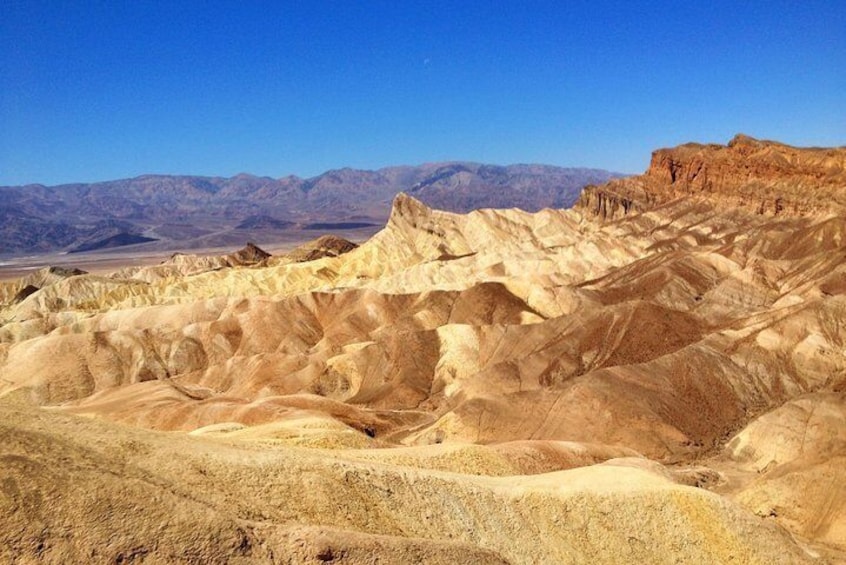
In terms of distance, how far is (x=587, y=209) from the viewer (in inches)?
5659

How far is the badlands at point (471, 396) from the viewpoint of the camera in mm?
18688

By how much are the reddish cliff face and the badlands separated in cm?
56

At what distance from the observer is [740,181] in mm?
123000

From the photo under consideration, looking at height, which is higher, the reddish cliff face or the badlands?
the reddish cliff face

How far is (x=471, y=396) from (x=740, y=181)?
8685 centimetres

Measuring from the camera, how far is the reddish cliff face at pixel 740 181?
355 ft

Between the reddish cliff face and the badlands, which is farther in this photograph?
the reddish cliff face

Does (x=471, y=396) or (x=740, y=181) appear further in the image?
(x=740, y=181)

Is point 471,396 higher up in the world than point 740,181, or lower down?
lower down

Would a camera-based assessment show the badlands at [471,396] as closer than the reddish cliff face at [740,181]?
Yes

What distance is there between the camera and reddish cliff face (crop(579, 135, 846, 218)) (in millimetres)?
108125

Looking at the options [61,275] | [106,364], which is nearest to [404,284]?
[106,364]

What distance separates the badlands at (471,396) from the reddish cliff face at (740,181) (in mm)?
561

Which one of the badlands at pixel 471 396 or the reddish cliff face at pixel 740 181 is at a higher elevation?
the reddish cliff face at pixel 740 181
